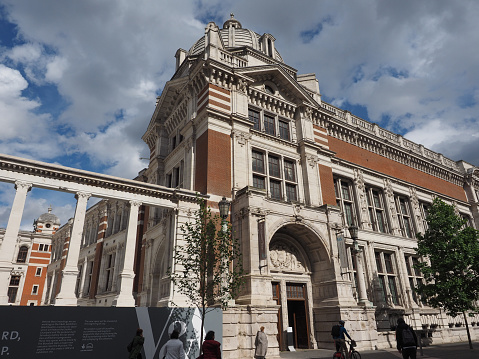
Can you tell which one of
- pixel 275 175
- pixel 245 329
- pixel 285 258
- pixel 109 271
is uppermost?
pixel 275 175

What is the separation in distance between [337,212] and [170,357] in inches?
682

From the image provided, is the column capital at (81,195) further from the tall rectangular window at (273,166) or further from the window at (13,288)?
the window at (13,288)

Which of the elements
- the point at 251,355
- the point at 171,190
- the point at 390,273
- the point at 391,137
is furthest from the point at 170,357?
the point at 391,137

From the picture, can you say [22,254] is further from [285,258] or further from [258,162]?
[285,258]

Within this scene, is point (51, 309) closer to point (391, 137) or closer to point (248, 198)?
point (248, 198)

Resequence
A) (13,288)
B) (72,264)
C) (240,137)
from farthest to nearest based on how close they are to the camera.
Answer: (13,288) → (240,137) → (72,264)

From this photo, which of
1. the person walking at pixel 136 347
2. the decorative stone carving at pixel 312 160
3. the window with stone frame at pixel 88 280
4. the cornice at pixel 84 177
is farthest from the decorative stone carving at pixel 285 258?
the window with stone frame at pixel 88 280

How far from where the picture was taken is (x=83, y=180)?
18516 mm

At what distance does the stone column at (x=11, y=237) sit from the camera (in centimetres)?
1484

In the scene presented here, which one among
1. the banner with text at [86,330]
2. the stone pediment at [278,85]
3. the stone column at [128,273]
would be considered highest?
the stone pediment at [278,85]

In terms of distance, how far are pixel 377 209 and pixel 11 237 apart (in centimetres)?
2836

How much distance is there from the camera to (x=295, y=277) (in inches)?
874

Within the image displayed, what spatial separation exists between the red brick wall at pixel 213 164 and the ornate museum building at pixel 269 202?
0.08 metres

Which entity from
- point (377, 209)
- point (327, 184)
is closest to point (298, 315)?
point (327, 184)
